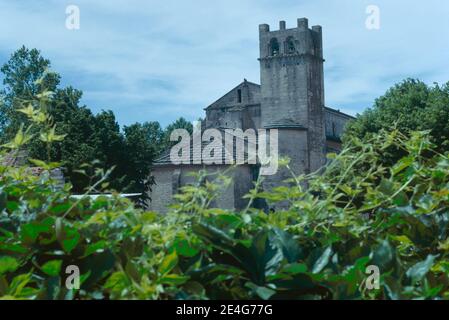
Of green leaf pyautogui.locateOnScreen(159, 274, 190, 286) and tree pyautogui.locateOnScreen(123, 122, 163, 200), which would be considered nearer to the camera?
green leaf pyautogui.locateOnScreen(159, 274, 190, 286)

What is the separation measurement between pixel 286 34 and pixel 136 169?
94.9ft

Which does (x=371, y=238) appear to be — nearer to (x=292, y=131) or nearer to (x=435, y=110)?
(x=435, y=110)

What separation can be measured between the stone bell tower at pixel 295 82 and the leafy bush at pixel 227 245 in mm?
61581

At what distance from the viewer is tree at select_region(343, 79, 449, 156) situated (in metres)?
42.0

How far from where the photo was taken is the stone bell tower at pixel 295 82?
219 ft

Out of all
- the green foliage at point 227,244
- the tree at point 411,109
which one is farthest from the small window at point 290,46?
the green foliage at point 227,244

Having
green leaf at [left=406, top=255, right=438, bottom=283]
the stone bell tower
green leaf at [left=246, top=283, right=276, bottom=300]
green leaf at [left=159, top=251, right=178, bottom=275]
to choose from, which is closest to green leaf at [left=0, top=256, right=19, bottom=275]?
green leaf at [left=159, top=251, right=178, bottom=275]

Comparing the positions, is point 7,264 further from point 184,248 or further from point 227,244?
point 227,244

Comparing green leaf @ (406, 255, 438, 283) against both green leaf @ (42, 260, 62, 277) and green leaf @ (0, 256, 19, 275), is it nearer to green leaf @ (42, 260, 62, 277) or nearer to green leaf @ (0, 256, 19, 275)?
green leaf @ (42, 260, 62, 277)

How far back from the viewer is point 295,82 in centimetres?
6862

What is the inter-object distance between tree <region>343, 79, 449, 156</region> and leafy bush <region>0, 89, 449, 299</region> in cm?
3977

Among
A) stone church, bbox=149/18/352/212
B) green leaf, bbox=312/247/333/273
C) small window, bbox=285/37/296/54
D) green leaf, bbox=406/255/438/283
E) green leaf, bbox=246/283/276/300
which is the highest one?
small window, bbox=285/37/296/54

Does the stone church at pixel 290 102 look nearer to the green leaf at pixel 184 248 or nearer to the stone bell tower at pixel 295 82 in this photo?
the stone bell tower at pixel 295 82

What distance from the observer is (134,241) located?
196cm
